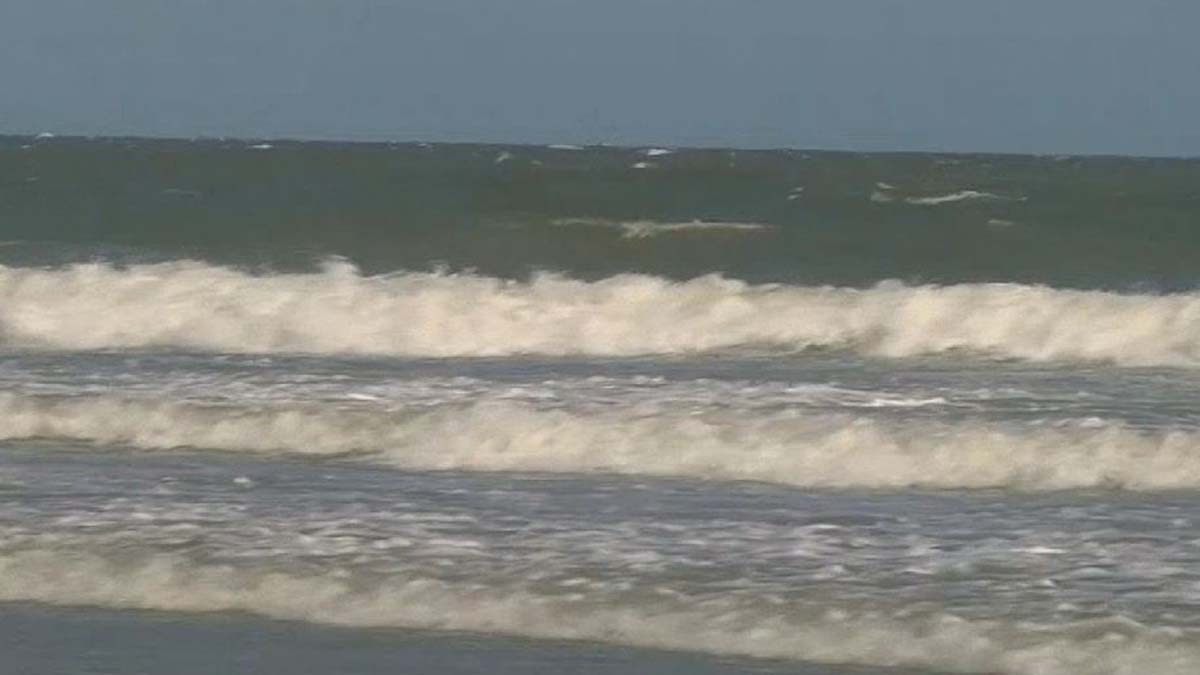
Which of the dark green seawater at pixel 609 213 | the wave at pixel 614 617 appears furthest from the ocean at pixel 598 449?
the dark green seawater at pixel 609 213

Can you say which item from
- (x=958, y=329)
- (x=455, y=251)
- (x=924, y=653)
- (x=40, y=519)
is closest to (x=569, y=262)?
(x=455, y=251)

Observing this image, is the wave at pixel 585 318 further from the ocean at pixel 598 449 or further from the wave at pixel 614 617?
the wave at pixel 614 617

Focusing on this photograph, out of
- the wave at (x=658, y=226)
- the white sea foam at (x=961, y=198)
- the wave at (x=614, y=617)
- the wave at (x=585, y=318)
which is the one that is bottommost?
the wave at (x=614, y=617)

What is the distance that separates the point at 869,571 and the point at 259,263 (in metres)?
13.2

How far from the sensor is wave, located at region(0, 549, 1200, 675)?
6.81 meters

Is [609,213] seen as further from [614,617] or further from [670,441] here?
[614,617]

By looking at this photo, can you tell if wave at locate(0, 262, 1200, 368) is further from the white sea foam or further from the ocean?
the white sea foam

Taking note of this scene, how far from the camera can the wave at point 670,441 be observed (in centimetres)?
981

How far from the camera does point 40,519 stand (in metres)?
8.63

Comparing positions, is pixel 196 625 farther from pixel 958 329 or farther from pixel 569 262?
pixel 569 262

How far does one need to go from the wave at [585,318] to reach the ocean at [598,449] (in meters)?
0.05

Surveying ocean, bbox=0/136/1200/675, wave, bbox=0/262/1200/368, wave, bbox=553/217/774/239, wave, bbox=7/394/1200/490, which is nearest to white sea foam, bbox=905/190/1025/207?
ocean, bbox=0/136/1200/675

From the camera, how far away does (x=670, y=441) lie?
10.4 metres

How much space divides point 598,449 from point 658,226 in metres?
12.6
